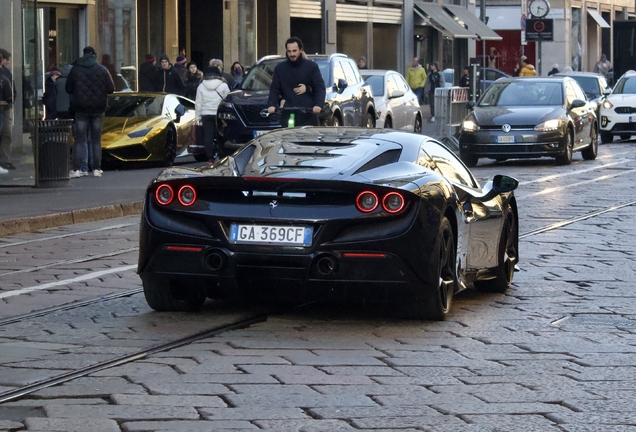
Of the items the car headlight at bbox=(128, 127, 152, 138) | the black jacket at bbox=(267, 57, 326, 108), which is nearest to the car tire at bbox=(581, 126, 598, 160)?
the car headlight at bbox=(128, 127, 152, 138)

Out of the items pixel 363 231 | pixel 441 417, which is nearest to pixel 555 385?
pixel 441 417

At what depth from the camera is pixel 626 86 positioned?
31.2 meters

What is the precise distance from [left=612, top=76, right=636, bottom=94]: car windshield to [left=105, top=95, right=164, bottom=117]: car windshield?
1241cm

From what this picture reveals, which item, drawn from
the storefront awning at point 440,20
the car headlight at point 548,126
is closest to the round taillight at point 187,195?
the car headlight at point 548,126

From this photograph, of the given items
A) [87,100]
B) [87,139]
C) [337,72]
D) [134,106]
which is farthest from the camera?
[337,72]

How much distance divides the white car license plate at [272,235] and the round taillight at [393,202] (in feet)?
1.37

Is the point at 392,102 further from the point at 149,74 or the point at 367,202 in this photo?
the point at 367,202

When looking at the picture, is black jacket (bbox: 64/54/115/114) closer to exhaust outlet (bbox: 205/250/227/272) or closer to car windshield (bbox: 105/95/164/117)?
car windshield (bbox: 105/95/164/117)

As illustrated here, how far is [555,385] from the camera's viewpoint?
5973 mm

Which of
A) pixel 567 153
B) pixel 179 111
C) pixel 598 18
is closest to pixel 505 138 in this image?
pixel 567 153

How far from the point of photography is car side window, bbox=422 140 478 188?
27.2 ft

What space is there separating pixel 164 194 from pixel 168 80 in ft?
63.1

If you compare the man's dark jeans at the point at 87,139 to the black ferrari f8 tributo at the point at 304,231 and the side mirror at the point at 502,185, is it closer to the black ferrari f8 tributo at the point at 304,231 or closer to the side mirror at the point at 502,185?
the side mirror at the point at 502,185

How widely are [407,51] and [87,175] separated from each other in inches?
1069
